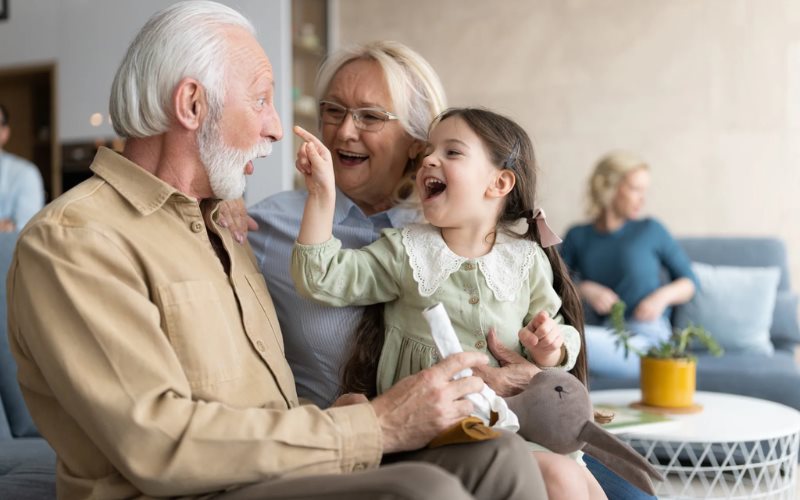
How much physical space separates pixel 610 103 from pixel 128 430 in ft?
14.8

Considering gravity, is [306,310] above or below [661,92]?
below

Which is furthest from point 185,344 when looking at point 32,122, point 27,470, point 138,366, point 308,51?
point 32,122

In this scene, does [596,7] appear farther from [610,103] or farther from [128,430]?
[128,430]

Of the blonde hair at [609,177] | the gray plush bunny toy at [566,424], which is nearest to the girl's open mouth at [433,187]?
the gray plush bunny toy at [566,424]

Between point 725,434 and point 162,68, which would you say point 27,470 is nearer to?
point 162,68

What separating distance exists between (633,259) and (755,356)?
73 cm

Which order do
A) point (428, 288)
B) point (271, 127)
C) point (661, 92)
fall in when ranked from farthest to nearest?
point (661, 92)
point (428, 288)
point (271, 127)

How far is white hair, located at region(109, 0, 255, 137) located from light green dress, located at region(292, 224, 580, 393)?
39 cm

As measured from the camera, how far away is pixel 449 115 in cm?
186

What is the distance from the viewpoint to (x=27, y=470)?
2109mm

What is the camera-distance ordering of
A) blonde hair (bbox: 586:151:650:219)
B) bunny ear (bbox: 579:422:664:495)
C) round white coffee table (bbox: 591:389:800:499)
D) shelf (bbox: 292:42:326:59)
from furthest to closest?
shelf (bbox: 292:42:326:59)
blonde hair (bbox: 586:151:650:219)
round white coffee table (bbox: 591:389:800:499)
bunny ear (bbox: 579:422:664:495)

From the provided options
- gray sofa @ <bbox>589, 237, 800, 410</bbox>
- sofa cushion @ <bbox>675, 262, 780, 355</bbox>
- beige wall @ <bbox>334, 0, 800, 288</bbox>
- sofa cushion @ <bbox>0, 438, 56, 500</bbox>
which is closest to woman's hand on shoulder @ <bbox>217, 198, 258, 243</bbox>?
sofa cushion @ <bbox>0, 438, 56, 500</bbox>

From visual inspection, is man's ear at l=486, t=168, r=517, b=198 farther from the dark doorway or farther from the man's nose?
the dark doorway

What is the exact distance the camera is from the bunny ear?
1467mm
